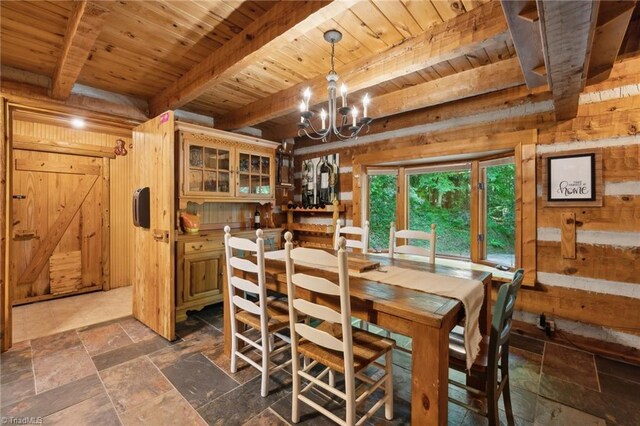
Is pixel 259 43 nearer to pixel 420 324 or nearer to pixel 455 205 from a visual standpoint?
pixel 420 324

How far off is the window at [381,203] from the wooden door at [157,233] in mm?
2463

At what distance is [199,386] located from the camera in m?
1.99

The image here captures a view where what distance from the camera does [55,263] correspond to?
3797 millimetres

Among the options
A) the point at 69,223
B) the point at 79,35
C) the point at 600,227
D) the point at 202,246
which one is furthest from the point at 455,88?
the point at 69,223

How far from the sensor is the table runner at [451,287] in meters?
1.48

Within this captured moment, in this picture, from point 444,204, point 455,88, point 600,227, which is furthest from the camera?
point 444,204

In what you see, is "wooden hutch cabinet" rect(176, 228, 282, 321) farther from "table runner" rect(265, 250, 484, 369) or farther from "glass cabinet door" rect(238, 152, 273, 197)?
"table runner" rect(265, 250, 484, 369)

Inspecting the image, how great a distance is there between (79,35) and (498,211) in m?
3.95

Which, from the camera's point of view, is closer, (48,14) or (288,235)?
(288,235)

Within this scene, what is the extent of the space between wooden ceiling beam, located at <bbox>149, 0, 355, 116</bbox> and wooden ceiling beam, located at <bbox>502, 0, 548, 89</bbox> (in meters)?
0.72

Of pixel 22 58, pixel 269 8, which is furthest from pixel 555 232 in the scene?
pixel 22 58

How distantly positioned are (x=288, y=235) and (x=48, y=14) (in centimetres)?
226

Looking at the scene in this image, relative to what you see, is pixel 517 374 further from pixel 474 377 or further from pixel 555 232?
pixel 555 232

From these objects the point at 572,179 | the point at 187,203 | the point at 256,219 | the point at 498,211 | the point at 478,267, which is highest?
the point at 572,179
